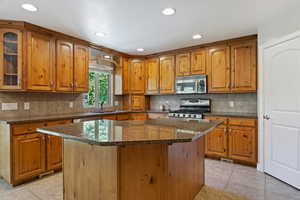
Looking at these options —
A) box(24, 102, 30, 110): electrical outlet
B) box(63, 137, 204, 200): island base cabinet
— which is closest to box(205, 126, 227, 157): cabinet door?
box(63, 137, 204, 200): island base cabinet

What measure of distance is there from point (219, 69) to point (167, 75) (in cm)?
129

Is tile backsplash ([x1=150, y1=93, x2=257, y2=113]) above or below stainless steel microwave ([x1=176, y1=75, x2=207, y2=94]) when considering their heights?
below

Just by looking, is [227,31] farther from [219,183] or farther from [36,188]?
[36,188]

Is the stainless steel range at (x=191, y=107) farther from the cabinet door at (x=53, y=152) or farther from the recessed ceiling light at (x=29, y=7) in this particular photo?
the recessed ceiling light at (x=29, y=7)

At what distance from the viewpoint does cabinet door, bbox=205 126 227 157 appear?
141 inches

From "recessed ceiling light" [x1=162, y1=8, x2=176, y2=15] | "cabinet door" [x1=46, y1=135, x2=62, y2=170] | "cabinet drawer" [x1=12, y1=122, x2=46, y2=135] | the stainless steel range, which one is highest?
"recessed ceiling light" [x1=162, y1=8, x2=176, y2=15]

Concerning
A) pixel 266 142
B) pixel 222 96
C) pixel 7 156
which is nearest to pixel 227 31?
pixel 222 96

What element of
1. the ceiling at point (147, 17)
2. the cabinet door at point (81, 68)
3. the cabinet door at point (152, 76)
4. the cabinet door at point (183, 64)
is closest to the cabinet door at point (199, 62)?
the cabinet door at point (183, 64)

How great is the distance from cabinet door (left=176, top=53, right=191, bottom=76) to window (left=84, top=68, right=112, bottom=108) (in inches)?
70.1

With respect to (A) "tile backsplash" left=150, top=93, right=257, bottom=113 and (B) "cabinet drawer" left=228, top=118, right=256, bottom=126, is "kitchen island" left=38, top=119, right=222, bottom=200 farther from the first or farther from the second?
(A) "tile backsplash" left=150, top=93, right=257, bottom=113

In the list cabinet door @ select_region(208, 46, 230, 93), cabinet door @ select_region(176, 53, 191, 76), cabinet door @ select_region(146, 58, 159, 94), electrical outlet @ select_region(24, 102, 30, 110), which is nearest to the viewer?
electrical outlet @ select_region(24, 102, 30, 110)

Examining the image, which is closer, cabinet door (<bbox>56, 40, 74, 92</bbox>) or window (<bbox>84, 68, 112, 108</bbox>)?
cabinet door (<bbox>56, 40, 74, 92</bbox>)

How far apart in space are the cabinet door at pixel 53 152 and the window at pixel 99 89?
1315 millimetres

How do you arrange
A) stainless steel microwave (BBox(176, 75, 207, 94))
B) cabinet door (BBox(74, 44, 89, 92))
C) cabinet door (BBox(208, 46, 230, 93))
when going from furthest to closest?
stainless steel microwave (BBox(176, 75, 207, 94)), cabinet door (BBox(208, 46, 230, 93)), cabinet door (BBox(74, 44, 89, 92))
